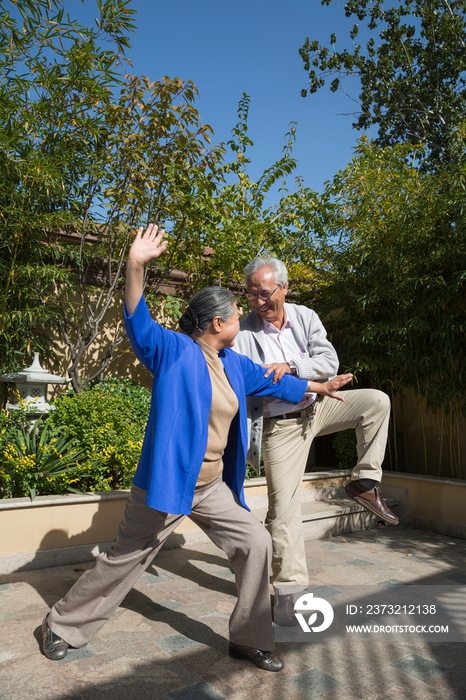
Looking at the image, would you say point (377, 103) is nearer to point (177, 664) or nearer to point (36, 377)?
point (36, 377)

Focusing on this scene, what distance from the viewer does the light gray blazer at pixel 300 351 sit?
9.65ft

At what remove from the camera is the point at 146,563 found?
7.83 feet

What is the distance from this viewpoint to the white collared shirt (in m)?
3.01

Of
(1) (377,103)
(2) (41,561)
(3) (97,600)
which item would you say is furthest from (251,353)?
(1) (377,103)

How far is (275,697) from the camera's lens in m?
2.07

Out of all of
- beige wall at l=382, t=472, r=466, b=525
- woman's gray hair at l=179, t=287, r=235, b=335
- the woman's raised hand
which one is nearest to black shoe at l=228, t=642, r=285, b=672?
woman's gray hair at l=179, t=287, r=235, b=335

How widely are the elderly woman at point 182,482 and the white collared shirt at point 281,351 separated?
0.56 metres

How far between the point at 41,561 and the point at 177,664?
1583 millimetres

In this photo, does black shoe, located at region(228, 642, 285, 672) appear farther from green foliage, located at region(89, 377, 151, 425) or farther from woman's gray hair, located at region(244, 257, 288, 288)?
green foliage, located at region(89, 377, 151, 425)

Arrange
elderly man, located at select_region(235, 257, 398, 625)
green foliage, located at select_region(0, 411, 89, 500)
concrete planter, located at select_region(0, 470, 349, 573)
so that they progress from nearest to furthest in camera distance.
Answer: elderly man, located at select_region(235, 257, 398, 625) < concrete planter, located at select_region(0, 470, 349, 573) < green foliage, located at select_region(0, 411, 89, 500)

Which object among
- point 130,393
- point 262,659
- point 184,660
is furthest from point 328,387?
point 130,393

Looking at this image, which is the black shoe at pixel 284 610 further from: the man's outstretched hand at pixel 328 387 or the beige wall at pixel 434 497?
the beige wall at pixel 434 497

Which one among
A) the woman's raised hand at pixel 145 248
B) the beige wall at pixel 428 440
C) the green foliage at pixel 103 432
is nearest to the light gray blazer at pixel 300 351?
the woman's raised hand at pixel 145 248

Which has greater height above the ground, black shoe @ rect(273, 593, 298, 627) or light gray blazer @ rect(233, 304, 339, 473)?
light gray blazer @ rect(233, 304, 339, 473)
